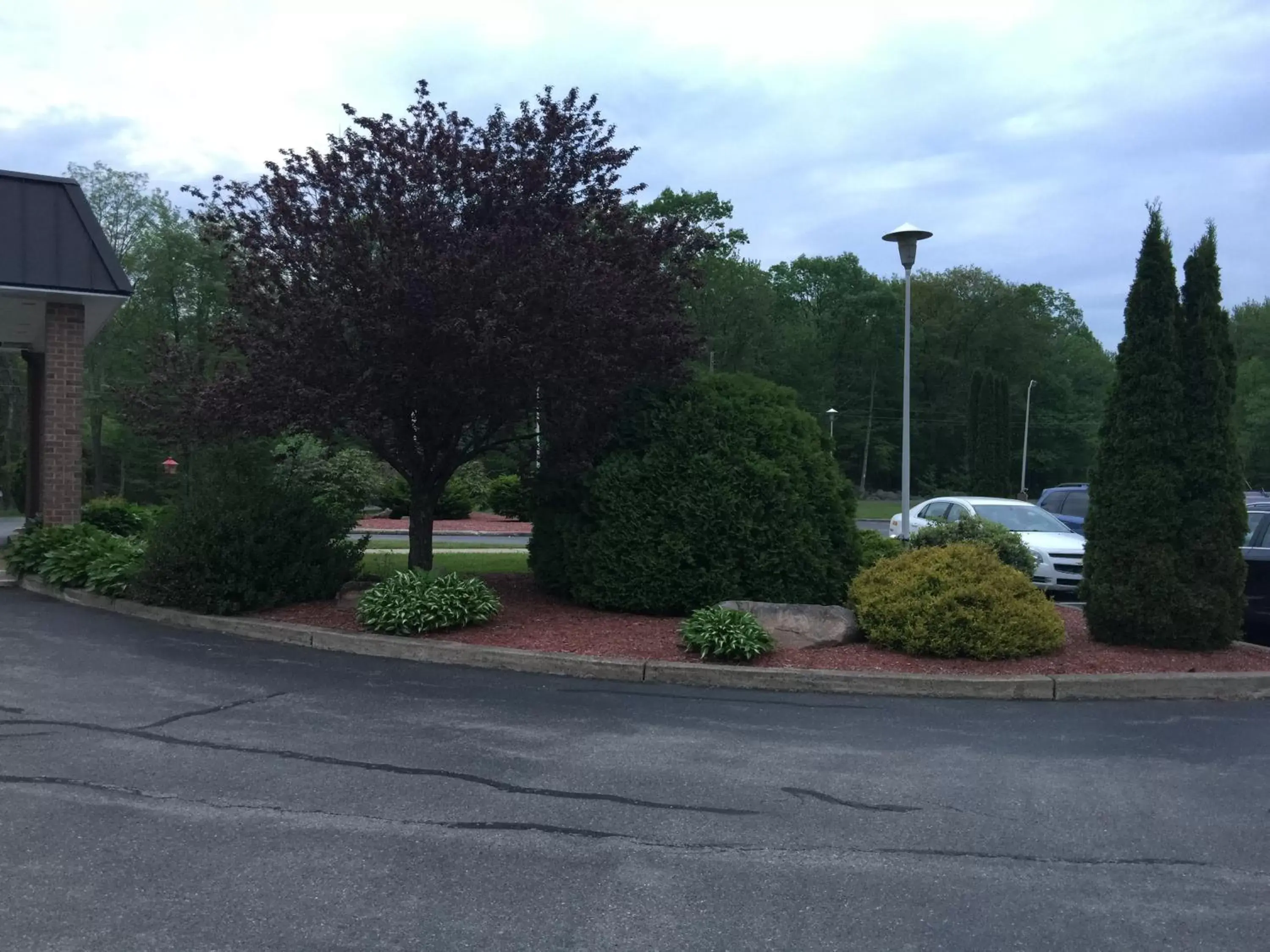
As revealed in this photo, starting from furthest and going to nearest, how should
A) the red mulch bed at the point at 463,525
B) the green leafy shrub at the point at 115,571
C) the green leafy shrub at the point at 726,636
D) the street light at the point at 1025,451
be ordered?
the street light at the point at 1025,451
the red mulch bed at the point at 463,525
the green leafy shrub at the point at 115,571
the green leafy shrub at the point at 726,636

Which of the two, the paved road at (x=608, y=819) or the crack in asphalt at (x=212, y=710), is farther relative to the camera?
the crack in asphalt at (x=212, y=710)

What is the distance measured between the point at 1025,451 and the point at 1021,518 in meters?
50.9

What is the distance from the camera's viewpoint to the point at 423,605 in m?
10.2

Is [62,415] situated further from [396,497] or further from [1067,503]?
[396,497]

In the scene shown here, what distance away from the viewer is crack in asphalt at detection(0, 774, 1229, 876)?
4.96 meters

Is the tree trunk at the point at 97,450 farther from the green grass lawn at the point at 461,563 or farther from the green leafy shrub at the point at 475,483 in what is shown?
the green grass lawn at the point at 461,563

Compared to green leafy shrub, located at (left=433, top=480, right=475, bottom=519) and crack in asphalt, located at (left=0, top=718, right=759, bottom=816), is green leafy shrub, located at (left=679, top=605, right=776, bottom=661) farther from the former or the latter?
green leafy shrub, located at (left=433, top=480, right=475, bottom=519)

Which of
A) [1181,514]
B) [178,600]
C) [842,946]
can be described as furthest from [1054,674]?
[178,600]

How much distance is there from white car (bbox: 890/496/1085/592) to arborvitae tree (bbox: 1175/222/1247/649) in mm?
3275

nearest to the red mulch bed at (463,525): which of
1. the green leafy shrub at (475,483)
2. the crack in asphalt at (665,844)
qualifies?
the green leafy shrub at (475,483)

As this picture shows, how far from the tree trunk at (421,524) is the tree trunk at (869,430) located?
221 feet

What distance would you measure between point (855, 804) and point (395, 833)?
229cm

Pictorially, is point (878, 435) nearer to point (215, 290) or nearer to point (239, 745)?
point (215, 290)

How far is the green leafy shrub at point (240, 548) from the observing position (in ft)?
36.6
